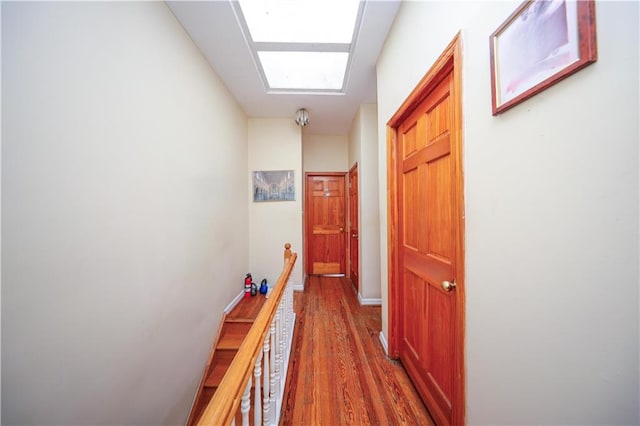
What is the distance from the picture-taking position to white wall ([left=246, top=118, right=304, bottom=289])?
3160mm

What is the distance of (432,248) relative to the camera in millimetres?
1218

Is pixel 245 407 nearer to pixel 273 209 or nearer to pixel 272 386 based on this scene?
pixel 272 386

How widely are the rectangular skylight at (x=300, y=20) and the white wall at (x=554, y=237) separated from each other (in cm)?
92

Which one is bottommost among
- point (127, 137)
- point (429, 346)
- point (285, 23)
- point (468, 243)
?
point (429, 346)

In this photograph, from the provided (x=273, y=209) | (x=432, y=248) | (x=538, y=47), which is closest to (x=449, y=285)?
(x=432, y=248)

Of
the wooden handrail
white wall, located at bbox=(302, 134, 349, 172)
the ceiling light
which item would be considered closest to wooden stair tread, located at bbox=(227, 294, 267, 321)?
the wooden handrail

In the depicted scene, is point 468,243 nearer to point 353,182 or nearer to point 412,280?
point 412,280

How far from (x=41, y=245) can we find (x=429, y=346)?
74.9 inches

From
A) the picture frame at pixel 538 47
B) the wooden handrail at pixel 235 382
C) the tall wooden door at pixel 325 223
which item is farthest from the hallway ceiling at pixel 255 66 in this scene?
the wooden handrail at pixel 235 382

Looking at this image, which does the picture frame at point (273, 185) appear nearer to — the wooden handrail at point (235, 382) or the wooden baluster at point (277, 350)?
the wooden baluster at point (277, 350)

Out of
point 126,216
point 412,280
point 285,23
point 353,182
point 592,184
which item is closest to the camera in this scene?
point 592,184

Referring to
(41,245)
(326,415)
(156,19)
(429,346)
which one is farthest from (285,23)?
(326,415)

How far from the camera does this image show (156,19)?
1.33 meters

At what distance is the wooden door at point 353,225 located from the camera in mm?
3262
